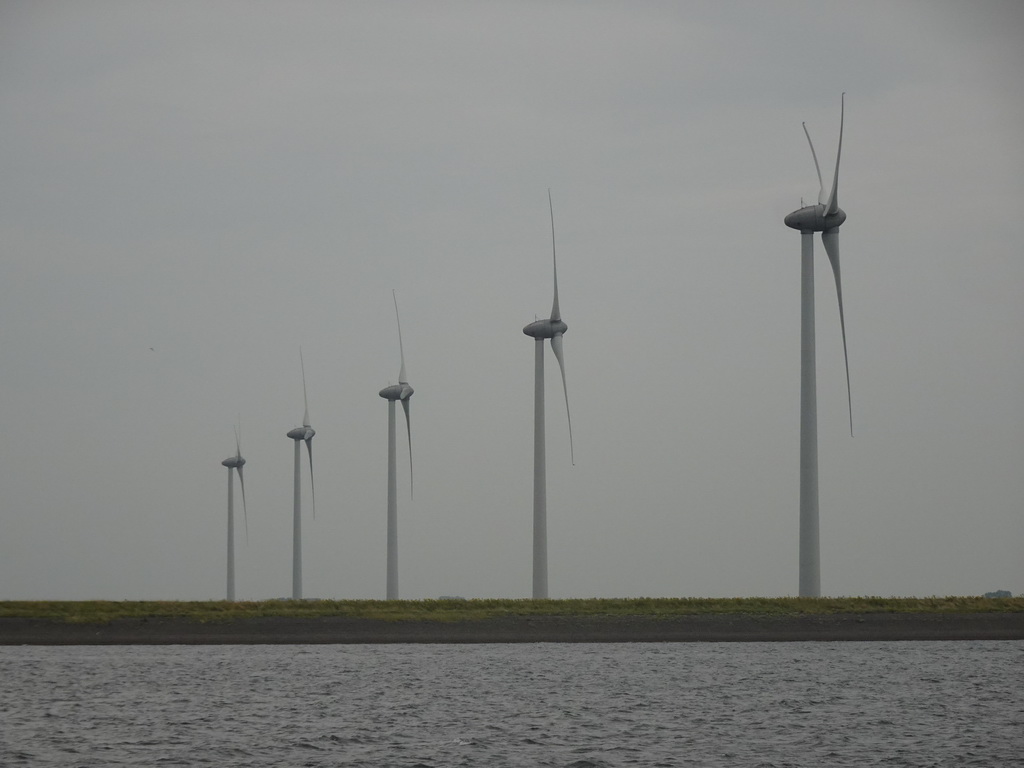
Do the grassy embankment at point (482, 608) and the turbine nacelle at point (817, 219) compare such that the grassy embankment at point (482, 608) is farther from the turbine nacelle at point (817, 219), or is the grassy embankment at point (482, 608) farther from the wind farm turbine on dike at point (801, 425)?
the turbine nacelle at point (817, 219)

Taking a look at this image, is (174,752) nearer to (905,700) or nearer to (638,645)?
(905,700)

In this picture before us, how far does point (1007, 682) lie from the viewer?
159 ft

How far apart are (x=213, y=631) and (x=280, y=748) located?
132ft

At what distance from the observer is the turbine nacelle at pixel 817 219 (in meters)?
72.1

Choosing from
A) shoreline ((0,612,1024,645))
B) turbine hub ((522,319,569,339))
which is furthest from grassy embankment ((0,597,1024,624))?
turbine hub ((522,319,569,339))

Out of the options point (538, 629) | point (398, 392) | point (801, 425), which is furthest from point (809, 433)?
point (398, 392)

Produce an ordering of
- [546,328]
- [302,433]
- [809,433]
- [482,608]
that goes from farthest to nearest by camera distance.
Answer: [302,433] → [546,328] → [482,608] → [809,433]

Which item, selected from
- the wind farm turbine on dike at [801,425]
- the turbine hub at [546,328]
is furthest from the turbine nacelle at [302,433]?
the turbine hub at [546,328]

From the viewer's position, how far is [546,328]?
279 feet

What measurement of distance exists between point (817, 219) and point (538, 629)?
1030 inches

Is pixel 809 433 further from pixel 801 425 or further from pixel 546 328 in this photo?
pixel 546 328

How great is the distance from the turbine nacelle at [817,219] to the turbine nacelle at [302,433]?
48002mm

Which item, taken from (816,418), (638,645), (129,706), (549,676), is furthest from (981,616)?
(129,706)

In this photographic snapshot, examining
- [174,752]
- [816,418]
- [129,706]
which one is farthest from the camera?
[816,418]
